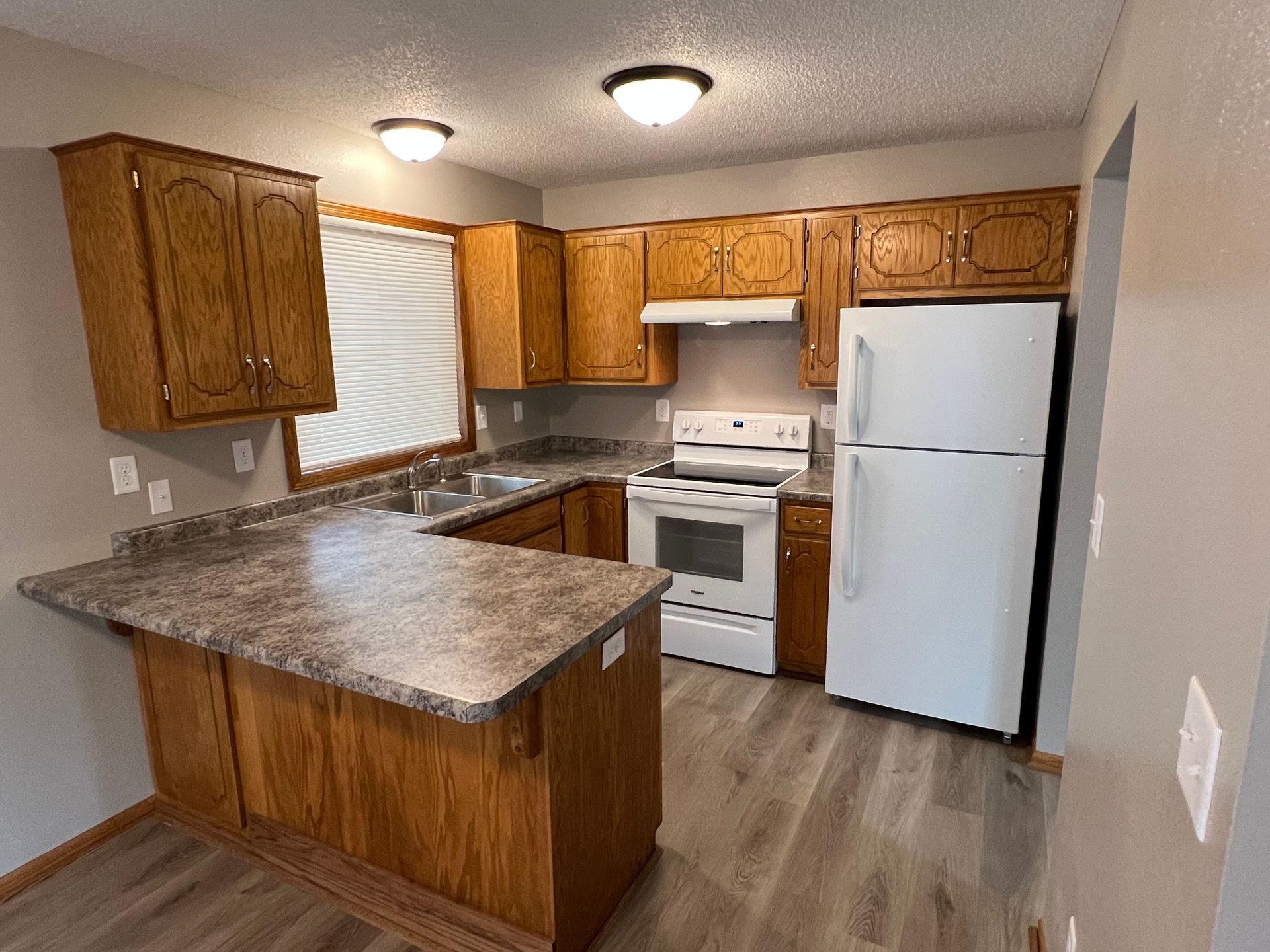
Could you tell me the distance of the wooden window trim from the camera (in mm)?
2801

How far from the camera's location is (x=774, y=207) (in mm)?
3572

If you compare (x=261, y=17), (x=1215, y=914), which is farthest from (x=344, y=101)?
(x=1215, y=914)

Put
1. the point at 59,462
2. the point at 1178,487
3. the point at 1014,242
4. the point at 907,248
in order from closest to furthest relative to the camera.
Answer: the point at 1178,487 → the point at 59,462 → the point at 1014,242 → the point at 907,248

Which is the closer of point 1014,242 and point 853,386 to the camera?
point 853,386

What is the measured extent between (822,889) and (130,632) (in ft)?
7.35

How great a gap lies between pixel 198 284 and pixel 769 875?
7.97ft

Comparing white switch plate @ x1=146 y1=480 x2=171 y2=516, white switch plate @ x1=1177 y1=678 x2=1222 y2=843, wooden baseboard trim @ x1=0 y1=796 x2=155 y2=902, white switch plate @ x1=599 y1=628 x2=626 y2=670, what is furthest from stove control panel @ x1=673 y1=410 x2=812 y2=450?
white switch plate @ x1=1177 y1=678 x2=1222 y2=843

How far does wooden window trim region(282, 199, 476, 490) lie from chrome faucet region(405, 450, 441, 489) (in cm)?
5

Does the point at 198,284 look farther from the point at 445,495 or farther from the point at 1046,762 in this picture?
the point at 1046,762

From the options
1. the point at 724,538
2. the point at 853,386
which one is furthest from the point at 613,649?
the point at 724,538

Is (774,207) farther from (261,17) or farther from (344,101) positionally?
(261,17)

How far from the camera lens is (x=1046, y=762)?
8.54 ft

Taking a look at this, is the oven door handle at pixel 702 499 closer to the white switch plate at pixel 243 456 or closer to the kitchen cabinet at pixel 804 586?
the kitchen cabinet at pixel 804 586

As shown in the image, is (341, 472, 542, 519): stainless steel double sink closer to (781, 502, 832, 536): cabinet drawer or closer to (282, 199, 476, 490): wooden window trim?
(282, 199, 476, 490): wooden window trim
